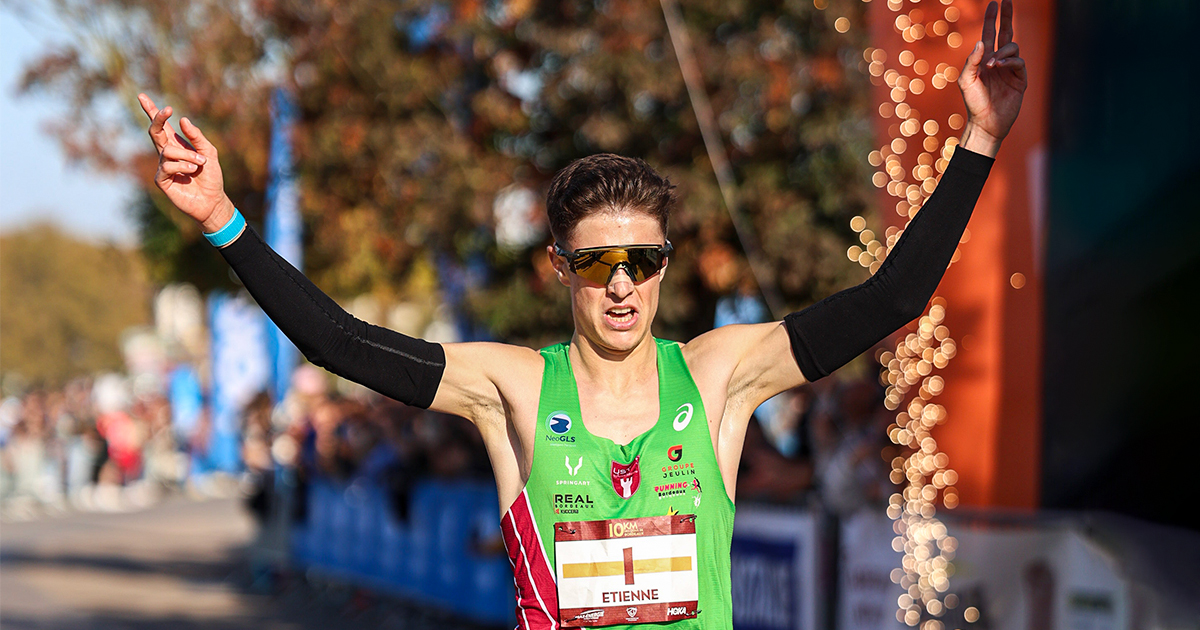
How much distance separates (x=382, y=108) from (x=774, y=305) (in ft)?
19.2

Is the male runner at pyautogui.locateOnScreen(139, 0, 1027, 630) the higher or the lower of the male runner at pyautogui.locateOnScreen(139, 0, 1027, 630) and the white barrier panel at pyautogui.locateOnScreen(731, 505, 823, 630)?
the higher

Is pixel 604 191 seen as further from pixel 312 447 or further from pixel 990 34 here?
pixel 312 447

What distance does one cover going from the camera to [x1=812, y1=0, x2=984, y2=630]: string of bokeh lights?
6203 millimetres

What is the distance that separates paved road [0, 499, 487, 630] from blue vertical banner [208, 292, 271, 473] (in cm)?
194

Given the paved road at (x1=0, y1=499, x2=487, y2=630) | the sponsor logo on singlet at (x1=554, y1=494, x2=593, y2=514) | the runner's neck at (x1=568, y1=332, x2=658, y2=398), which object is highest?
the runner's neck at (x1=568, y1=332, x2=658, y2=398)

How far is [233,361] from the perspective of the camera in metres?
21.2

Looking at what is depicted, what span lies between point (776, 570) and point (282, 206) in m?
9.53

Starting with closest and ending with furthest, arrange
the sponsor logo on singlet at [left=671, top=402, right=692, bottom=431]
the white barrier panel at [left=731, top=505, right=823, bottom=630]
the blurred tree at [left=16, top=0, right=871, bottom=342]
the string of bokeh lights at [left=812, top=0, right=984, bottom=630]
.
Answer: the sponsor logo on singlet at [left=671, top=402, right=692, bottom=431] < the string of bokeh lights at [left=812, top=0, right=984, bottom=630] < the white barrier panel at [left=731, top=505, right=823, bottom=630] < the blurred tree at [left=16, top=0, right=871, bottom=342]

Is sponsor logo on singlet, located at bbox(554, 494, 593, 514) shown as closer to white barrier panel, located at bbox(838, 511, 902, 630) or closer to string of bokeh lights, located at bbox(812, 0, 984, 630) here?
string of bokeh lights, located at bbox(812, 0, 984, 630)

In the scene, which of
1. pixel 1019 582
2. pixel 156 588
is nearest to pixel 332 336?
pixel 1019 582

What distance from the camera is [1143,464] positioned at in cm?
531

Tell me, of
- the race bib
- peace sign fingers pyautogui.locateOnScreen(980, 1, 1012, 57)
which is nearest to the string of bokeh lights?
peace sign fingers pyautogui.locateOnScreen(980, 1, 1012, 57)

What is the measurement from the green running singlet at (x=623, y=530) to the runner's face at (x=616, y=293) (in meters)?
0.20

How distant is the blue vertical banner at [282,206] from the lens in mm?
14336
